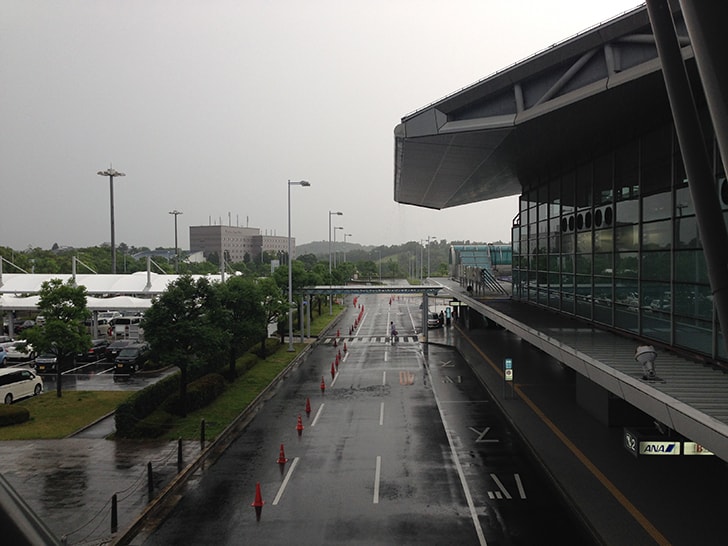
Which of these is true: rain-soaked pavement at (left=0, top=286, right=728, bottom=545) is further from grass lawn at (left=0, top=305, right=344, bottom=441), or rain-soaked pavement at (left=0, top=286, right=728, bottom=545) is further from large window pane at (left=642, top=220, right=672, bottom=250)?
large window pane at (left=642, top=220, right=672, bottom=250)

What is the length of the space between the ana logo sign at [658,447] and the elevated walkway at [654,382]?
0.84 meters

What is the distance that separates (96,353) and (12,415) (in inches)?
676

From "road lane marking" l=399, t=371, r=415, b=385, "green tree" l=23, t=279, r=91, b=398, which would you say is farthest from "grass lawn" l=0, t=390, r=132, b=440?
"road lane marking" l=399, t=371, r=415, b=385

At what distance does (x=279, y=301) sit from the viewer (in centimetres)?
3609

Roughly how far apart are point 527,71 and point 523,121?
1617 mm

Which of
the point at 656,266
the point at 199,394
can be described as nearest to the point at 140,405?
the point at 199,394

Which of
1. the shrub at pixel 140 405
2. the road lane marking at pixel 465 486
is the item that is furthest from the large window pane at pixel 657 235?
the shrub at pixel 140 405

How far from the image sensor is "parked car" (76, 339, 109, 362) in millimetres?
36594

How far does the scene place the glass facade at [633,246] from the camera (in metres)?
15.0

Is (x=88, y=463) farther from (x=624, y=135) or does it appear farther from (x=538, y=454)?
(x=624, y=135)

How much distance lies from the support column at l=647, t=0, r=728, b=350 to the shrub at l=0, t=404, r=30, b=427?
74.6 ft

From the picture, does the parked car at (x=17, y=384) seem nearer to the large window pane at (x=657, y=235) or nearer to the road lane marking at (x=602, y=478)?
the road lane marking at (x=602, y=478)

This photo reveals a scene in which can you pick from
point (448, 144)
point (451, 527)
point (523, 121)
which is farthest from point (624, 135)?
point (451, 527)

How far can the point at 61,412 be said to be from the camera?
22.7 metres
